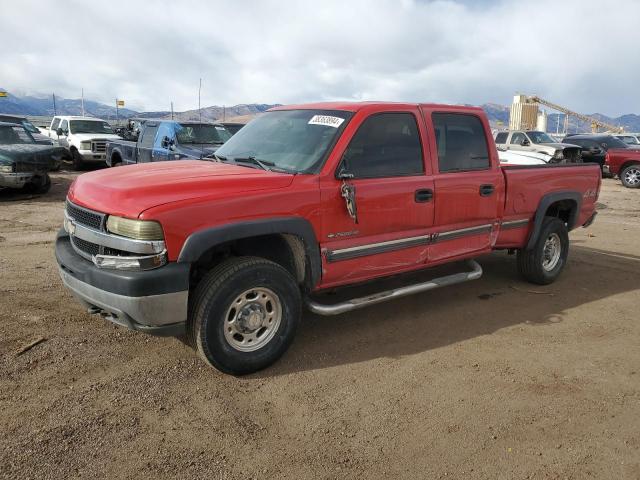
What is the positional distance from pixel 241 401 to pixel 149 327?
0.74 m

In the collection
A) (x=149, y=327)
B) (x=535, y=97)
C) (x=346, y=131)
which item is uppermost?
(x=535, y=97)

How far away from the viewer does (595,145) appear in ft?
67.7

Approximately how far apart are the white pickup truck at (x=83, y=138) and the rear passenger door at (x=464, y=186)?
13908mm

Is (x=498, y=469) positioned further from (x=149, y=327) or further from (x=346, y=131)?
(x=346, y=131)

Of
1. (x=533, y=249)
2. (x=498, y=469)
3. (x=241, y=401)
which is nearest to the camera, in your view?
(x=498, y=469)

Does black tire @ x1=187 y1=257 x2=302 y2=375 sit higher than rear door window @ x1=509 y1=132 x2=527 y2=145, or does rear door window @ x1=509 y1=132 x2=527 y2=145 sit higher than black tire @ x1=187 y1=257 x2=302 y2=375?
rear door window @ x1=509 y1=132 x2=527 y2=145

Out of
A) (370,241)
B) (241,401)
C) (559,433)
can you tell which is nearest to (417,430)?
(559,433)

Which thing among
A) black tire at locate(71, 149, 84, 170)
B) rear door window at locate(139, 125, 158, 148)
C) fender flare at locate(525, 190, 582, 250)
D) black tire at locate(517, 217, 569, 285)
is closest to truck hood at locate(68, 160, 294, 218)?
fender flare at locate(525, 190, 582, 250)

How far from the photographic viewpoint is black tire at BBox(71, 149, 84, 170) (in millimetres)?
16922

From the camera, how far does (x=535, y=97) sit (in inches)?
2749

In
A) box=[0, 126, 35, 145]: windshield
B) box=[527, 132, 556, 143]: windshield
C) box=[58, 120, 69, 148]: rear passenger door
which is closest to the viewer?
box=[0, 126, 35, 145]: windshield

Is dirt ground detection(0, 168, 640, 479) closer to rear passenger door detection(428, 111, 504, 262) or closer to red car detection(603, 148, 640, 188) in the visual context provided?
rear passenger door detection(428, 111, 504, 262)

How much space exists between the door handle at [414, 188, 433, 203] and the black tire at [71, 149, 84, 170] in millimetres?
15323

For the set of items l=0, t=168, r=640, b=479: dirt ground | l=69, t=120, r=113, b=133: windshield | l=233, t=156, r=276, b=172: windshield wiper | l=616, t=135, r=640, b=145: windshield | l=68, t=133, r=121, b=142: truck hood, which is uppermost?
l=616, t=135, r=640, b=145: windshield
